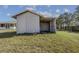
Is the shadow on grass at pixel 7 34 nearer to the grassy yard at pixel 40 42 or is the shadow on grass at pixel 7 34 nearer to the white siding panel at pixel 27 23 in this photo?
the grassy yard at pixel 40 42

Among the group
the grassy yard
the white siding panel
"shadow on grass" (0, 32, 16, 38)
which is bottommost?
the grassy yard

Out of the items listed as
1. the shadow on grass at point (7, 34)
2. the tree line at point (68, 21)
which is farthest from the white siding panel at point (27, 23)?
the tree line at point (68, 21)

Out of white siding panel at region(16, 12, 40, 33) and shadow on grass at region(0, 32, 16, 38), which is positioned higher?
white siding panel at region(16, 12, 40, 33)

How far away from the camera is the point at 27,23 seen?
5438 mm

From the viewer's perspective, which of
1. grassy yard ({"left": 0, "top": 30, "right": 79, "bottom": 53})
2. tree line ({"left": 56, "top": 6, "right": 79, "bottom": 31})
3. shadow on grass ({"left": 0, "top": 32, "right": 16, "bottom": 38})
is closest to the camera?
grassy yard ({"left": 0, "top": 30, "right": 79, "bottom": 53})

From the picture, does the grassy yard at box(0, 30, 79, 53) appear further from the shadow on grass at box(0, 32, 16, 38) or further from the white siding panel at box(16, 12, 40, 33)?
the white siding panel at box(16, 12, 40, 33)

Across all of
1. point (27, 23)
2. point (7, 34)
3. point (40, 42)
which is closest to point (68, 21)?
point (40, 42)

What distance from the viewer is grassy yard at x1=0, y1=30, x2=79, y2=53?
4.79m

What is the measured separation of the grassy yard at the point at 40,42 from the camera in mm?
4793

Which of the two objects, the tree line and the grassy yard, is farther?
the tree line

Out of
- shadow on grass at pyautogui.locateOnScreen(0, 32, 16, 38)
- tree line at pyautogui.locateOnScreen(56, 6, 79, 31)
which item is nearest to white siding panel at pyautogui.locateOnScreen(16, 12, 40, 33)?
shadow on grass at pyautogui.locateOnScreen(0, 32, 16, 38)

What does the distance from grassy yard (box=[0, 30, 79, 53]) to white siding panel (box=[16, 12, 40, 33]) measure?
189mm

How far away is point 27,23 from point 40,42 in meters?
0.83
